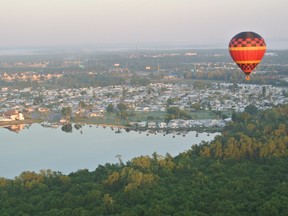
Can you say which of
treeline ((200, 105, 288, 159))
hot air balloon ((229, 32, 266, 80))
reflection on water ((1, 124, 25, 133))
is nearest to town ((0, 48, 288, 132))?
reflection on water ((1, 124, 25, 133))

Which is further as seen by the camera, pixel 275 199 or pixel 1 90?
pixel 1 90

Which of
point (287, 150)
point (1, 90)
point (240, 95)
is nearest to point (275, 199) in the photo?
point (287, 150)

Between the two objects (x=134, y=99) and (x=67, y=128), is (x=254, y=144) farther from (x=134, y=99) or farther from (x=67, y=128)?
(x=134, y=99)

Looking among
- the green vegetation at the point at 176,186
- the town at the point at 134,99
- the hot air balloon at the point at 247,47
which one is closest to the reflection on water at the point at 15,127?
the town at the point at 134,99

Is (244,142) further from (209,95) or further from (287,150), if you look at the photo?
(209,95)

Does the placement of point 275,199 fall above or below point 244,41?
below

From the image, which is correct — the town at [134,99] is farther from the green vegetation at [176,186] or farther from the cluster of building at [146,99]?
the green vegetation at [176,186]

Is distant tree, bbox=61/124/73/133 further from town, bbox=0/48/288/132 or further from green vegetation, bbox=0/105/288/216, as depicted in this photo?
green vegetation, bbox=0/105/288/216
